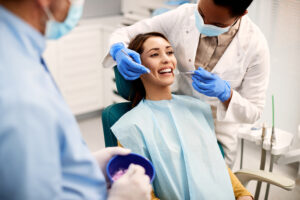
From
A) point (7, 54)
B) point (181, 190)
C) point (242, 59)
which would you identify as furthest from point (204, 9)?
point (7, 54)

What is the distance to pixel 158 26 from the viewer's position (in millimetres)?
1913

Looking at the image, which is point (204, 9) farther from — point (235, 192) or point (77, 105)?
point (77, 105)

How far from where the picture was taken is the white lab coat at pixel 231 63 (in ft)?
5.55

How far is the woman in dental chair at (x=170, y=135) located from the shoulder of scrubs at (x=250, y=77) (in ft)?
0.54

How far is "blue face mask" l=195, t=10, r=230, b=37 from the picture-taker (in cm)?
157

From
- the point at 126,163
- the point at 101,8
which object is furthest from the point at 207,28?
the point at 101,8

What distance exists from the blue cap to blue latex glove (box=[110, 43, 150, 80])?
0.50 m

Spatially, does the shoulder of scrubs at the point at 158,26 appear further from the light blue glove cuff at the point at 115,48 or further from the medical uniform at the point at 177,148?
the medical uniform at the point at 177,148

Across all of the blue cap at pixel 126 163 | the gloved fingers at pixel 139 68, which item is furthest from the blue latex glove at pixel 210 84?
the blue cap at pixel 126 163

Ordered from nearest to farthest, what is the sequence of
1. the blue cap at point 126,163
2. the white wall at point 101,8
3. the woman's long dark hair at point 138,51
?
the blue cap at point 126,163 < the woman's long dark hair at point 138,51 < the white wall at point 101,8

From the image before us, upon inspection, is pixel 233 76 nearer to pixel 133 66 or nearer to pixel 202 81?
pixel 202 81

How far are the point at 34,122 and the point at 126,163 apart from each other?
1.86ft

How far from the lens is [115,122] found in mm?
1721

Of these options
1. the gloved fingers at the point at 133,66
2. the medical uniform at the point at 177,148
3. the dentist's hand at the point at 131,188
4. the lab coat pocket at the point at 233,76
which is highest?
the gloved fingers at the point at 133,66
